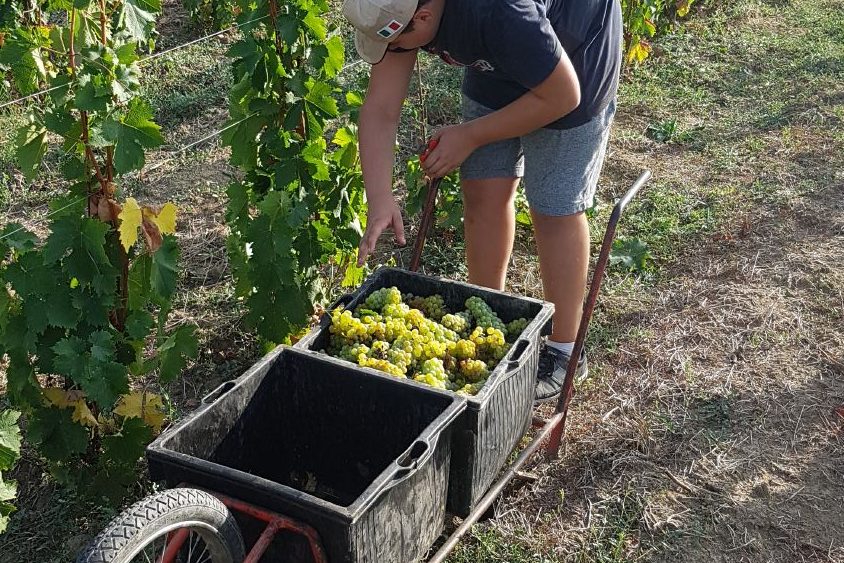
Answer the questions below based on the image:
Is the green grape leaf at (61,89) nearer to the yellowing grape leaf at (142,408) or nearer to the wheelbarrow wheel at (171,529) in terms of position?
the yellowing grape leaf at (142,408)

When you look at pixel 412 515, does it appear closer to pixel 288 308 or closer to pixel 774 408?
pixel 288 308

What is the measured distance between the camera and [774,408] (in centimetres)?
342

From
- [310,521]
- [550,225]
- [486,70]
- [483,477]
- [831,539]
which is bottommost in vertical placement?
[831,539]

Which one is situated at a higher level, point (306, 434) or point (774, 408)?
point (306, 434)

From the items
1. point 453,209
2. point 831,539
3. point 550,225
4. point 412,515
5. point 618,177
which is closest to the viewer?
point 412,515

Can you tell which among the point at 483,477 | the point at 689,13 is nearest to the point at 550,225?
the point at 483,477

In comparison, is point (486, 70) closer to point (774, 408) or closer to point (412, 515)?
point (412, 515)

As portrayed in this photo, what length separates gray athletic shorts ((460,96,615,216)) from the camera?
298cm

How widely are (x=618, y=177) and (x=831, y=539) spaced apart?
2.77 metres

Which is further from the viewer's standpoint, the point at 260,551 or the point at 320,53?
the point at 320,53

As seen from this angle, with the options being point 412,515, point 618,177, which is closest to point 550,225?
point 412,515

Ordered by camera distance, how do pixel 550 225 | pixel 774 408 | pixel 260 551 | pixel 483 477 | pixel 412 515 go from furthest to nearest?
pixel 774 408
pixel 550 225
pixel 483 477
pixel 412 515
pixel 260 551

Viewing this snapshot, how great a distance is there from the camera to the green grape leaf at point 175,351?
2887 millimetres

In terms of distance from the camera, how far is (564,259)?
310 centimetres
